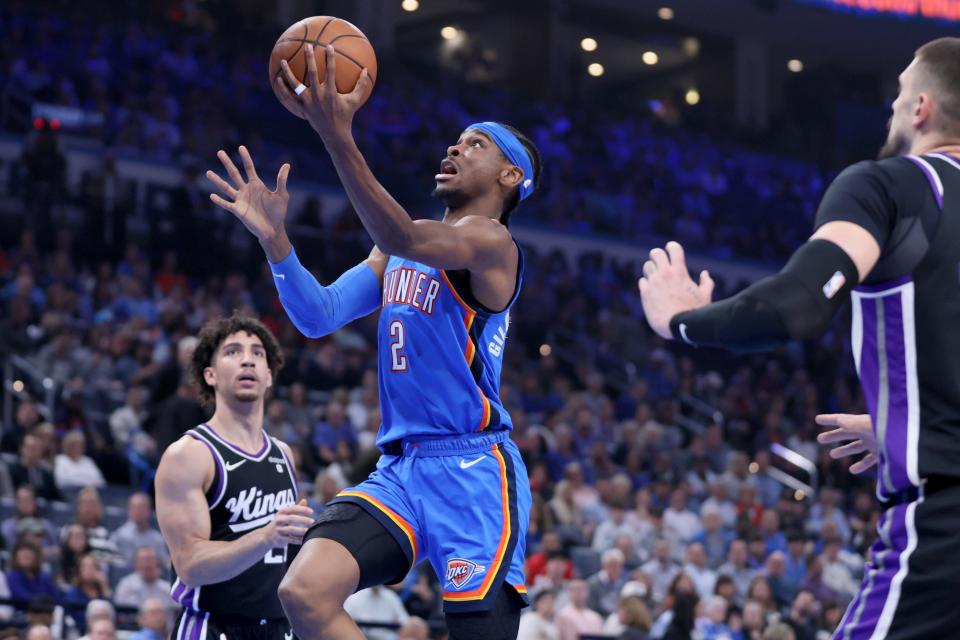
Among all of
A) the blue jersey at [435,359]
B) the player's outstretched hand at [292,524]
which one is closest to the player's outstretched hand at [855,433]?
the blue jersey at [435,359]

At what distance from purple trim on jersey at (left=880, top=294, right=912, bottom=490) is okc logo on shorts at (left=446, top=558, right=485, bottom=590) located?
1.93m

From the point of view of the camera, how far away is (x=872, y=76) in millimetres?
32969

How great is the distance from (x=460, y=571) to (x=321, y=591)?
574mm

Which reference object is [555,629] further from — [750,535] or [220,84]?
[220,84]

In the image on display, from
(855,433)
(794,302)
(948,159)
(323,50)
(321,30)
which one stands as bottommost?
(855,433)

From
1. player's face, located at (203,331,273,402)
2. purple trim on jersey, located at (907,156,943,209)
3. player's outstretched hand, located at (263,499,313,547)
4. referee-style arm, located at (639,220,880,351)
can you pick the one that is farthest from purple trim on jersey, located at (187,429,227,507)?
purple trim on jersey, located at (907,156,943,209)

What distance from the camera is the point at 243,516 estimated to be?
589cm

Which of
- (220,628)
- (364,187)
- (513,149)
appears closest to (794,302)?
(364,187)

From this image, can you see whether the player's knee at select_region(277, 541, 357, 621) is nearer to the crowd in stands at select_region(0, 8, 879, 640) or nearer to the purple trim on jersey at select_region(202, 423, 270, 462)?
the purple trim on jersey at select_region(202, 423, 270, 462)

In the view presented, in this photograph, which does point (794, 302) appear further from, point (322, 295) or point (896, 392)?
point (322, 295)

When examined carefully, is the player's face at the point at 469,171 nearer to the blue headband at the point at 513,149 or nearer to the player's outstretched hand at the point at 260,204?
the blue headband at the point at 513,149

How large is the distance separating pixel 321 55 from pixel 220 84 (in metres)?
16.8

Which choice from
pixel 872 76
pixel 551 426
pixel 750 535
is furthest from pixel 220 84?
pixel 872 76

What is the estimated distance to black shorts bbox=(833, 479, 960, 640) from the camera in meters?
3.14
